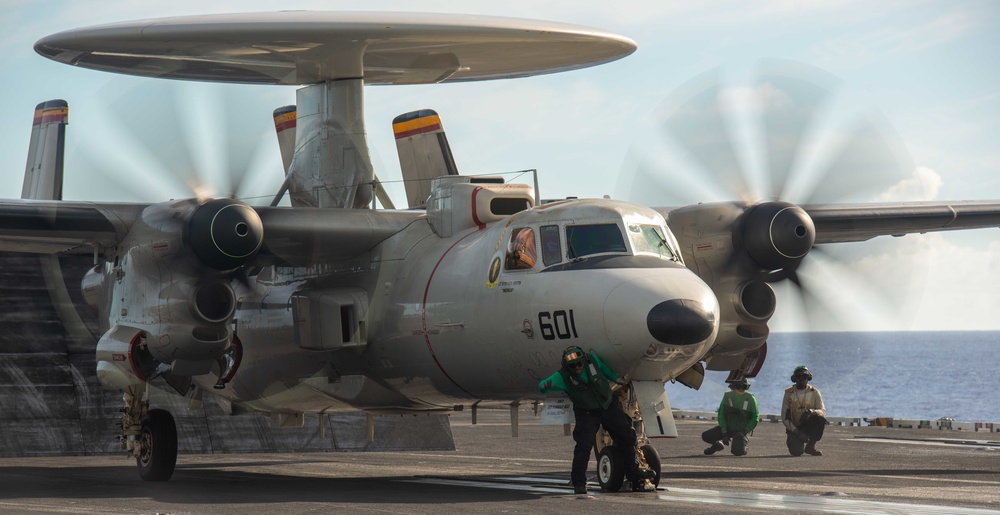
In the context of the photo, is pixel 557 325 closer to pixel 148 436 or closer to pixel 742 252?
pixel 742 252

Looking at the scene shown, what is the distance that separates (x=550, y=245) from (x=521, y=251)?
383 mm

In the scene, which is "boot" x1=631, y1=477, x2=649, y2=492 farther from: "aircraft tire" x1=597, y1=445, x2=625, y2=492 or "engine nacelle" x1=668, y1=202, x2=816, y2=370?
"engine nacelle" x1=668, y1=202, x2=816, y2=370

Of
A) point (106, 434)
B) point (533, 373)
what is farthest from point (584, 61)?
point (106, 434)

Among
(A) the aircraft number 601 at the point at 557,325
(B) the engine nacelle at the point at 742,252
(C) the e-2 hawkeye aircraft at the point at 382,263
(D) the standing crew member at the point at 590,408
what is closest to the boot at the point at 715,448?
(C) the e-2 hawkeye aircraft at the point at 382,263

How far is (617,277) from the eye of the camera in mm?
14281

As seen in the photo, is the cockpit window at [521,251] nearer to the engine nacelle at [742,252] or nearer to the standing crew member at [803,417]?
the engine nacelle at [742,252]

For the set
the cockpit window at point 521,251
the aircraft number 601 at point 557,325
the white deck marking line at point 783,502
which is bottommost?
the white deck marking line at point 783,502

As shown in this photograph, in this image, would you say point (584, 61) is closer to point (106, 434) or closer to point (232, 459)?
point (232, 459)

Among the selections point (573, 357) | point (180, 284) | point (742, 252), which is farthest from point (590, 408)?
point (180, 284)

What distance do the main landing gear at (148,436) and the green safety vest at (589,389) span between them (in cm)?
719

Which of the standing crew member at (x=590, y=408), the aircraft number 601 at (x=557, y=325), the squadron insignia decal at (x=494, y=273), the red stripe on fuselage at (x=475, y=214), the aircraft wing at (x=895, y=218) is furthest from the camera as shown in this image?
the aircraft wing at (x=895, y=218)

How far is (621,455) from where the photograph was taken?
14.8 meters

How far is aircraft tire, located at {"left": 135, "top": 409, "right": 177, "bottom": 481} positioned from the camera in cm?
1855

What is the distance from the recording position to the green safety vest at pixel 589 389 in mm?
14234
